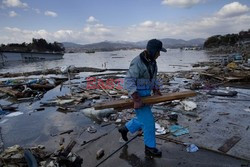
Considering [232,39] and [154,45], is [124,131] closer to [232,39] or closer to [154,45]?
[154,45]

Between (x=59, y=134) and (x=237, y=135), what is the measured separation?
470 centimetres

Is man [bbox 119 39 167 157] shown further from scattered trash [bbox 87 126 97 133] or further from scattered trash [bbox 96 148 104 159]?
scattered trash [bbox 87 126 97 133]

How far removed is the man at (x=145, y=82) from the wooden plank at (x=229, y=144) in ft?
4.61

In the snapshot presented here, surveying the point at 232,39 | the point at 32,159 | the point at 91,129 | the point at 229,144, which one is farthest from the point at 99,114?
the point at 232,39

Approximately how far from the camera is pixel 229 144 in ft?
14.2

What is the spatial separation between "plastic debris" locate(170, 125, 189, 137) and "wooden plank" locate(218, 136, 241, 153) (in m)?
0.97

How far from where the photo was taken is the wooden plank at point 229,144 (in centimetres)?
410

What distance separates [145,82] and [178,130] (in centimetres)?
227

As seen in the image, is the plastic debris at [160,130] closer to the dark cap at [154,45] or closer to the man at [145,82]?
the man at [145,82]

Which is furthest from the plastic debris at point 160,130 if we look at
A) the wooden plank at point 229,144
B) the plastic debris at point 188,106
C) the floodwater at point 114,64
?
the floodwater at point 114,64

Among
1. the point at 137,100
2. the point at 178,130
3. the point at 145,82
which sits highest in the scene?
the point at 145,82

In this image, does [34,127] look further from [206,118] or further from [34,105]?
[206,118]

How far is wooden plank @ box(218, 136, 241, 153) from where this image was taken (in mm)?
4102

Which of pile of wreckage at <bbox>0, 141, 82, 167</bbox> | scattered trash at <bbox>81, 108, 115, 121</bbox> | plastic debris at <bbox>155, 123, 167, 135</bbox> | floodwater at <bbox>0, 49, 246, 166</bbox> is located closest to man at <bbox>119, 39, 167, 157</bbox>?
floodwater at <bbox>0, 49, 246, 166</bbox>
